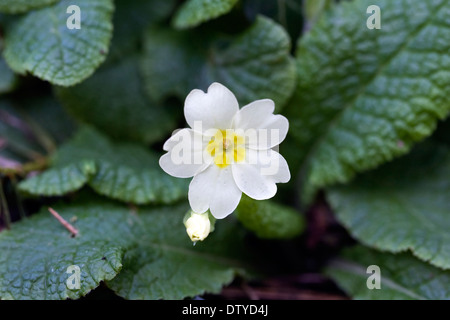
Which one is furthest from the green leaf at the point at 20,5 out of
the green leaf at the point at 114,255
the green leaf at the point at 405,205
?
the green leaf at the point at 405,205

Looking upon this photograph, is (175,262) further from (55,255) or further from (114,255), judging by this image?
(55,255)

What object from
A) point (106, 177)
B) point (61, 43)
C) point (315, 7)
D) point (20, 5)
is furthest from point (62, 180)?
point (315, 7)

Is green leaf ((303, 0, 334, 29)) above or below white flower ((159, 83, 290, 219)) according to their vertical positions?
above

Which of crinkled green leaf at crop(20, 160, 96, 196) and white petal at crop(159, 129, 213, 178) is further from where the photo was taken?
crinkled green leaf at crop(20, 160, 96, 196)

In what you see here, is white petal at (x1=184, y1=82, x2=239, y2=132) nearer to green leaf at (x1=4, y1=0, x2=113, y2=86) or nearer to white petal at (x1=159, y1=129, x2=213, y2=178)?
white petal at (x1=159, y1=129, x2=213, y2=178)

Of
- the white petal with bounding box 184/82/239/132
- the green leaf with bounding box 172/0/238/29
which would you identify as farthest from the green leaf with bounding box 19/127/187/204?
the green leaf with bounding box 172/0/238/29
